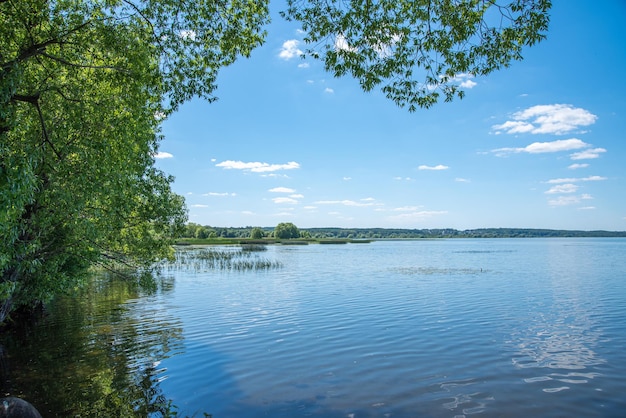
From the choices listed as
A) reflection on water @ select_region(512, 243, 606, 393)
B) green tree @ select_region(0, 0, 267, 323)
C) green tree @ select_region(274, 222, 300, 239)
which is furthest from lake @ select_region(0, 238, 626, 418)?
green tree @ select_region(274, 222, 300, 239)

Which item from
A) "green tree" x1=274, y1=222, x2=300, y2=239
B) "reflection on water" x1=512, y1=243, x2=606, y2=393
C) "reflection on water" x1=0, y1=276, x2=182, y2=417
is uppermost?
A: "green tree" x1=274, y1=222, x2=300, y2=239

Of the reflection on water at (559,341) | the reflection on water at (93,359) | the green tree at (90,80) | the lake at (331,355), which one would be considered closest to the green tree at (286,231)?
the lake at (331,355)

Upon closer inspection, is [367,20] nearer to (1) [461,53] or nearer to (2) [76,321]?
(1) [461,53]

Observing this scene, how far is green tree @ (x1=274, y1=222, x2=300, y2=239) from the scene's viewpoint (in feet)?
591

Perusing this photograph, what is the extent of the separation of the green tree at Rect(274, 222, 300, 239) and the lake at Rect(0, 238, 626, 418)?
150994mm

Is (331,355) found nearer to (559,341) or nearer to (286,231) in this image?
(559,341)

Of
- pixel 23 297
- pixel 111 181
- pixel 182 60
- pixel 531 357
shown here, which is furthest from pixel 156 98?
pixel 531 357

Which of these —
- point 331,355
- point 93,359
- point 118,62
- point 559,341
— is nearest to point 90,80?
point 118,62

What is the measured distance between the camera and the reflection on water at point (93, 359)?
1072 cm

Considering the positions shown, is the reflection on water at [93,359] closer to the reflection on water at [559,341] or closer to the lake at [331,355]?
the lake at [331,355]

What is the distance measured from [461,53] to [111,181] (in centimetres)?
1059

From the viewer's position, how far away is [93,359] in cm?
1465

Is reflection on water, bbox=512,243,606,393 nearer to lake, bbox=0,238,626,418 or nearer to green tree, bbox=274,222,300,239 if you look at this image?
lake, bbox=0,238,626,418

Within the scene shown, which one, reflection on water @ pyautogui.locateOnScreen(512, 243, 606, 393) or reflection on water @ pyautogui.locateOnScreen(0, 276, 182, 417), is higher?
reflection on water @ pyautogui.locateOnScreen(512, 243, 606, 393)
